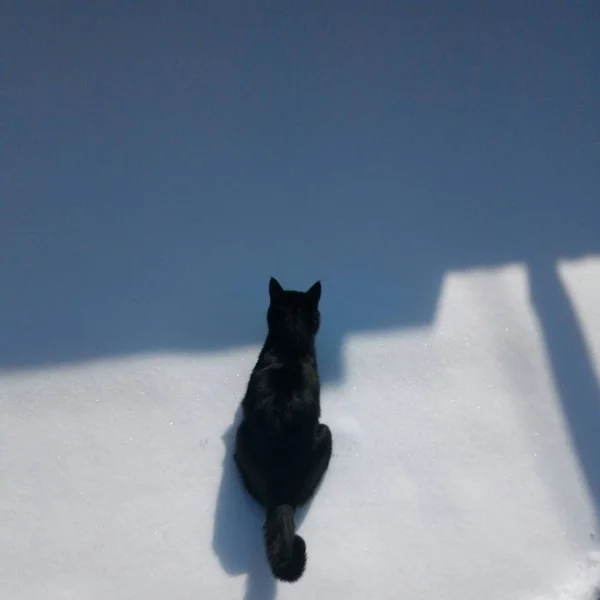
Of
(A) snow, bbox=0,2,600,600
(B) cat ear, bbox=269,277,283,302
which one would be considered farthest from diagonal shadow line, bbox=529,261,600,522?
(B) cat ear, bbox=269,277,283,302

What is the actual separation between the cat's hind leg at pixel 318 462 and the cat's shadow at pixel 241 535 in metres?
0.08

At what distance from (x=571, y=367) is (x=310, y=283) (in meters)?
0.82

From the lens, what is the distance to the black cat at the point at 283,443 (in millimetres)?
1658

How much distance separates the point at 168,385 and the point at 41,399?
1.13 ft

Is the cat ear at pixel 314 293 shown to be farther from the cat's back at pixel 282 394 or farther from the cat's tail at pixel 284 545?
the cat's tail at pixel 284 545

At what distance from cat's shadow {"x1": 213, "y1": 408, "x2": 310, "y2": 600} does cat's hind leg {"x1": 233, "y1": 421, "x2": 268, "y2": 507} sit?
0.13 ft

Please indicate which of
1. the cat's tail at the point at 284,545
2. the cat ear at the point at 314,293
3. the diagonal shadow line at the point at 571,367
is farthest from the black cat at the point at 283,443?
the diagonal shadow line at the point at 571,367

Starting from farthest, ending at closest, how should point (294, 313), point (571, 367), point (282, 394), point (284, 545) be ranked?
point (571, 367)
point (294, 313)
point (282, 394)
point (284, 545)

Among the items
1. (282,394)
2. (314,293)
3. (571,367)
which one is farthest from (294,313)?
(571,367)

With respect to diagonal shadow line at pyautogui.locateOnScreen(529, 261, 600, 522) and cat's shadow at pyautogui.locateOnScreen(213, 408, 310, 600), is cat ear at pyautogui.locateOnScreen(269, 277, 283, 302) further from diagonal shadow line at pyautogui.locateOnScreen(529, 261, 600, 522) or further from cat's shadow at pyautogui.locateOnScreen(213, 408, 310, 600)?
diagonal shadow line at pyautogui.locateOnScreen(529, 261, 600, 522)

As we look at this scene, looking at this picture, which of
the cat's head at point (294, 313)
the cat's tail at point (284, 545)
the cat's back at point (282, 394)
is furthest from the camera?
the cat's head at point (294, 313)

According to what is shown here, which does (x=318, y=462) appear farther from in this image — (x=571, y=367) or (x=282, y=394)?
(x=571, y=367)

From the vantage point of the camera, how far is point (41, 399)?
1.97 metres

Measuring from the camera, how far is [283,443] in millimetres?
1708
